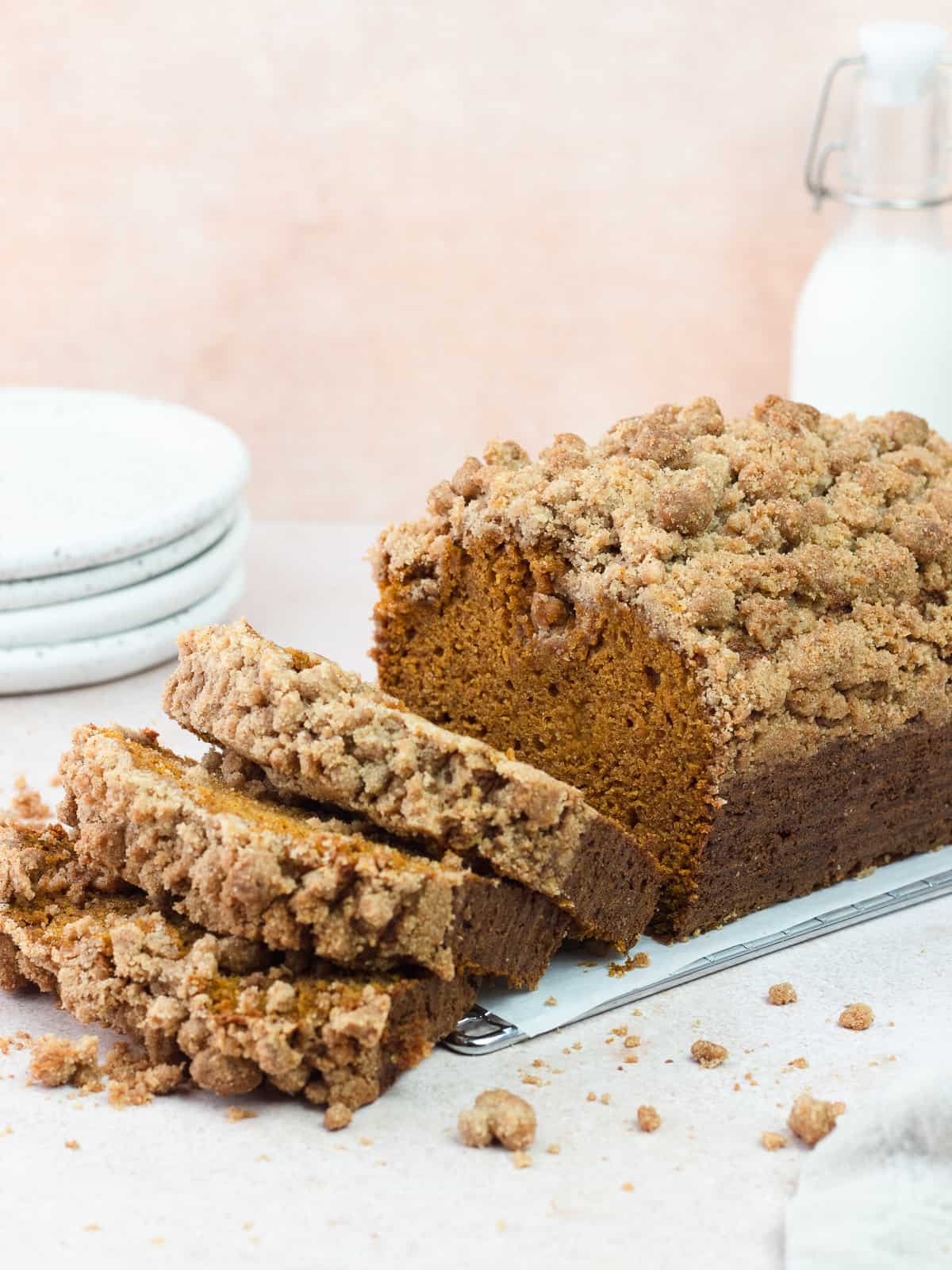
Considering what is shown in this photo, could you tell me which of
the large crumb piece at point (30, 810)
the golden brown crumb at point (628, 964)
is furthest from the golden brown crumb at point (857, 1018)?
the large crumb piece at point (30, 810)

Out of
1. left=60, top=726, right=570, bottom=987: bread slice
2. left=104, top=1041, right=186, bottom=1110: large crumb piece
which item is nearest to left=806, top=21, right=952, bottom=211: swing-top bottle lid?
left=60, top=726, right=570, bottom=987: bread slice

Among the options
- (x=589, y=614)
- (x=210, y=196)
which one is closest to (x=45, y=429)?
(x=210, y=196)

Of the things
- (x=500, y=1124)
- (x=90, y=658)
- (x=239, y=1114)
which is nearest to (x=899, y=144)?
(x=90, y=658)

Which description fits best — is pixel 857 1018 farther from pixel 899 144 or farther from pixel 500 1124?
pixel 899 144

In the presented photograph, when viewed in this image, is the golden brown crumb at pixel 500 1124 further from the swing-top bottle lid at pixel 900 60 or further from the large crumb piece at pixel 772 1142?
the swing-top bottle lid at pixel 900 60

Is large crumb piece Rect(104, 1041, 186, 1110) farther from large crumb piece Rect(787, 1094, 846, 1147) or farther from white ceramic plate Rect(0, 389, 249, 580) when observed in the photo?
white ceramic plate Rect(0, 389, 249, 580)

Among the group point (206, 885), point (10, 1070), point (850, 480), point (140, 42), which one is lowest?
point (10, 1070)

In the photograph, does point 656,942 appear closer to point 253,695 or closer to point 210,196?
point 253,695

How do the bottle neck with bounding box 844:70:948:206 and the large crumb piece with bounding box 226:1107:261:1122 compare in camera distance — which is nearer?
the large crumb piece with bounding box 226:1107:261:1122
